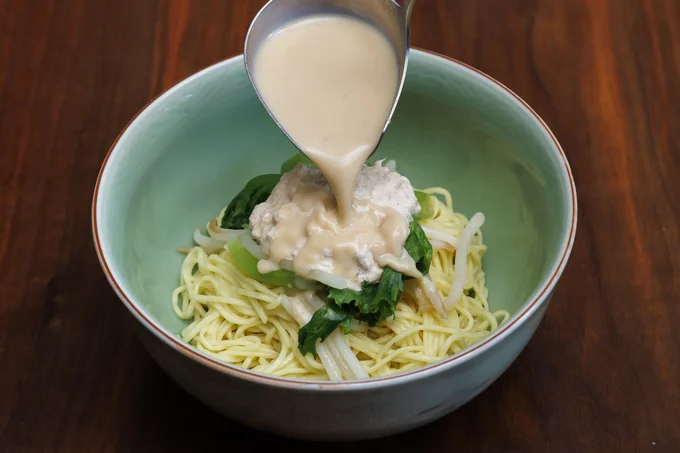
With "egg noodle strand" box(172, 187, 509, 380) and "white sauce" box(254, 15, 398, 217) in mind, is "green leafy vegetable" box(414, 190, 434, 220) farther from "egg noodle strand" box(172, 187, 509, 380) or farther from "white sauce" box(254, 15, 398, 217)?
"white sauce" box(254, 15, 398, 217)

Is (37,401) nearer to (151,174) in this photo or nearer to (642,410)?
(151,174)

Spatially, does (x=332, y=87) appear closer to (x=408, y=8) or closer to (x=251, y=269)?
(x=408, y=8)

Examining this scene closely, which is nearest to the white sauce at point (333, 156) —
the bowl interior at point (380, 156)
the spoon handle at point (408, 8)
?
the spoon handle at point (408, 8)

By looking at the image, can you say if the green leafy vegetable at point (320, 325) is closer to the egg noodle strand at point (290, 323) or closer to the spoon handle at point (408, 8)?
the egg noodle strand at point (290, 323)

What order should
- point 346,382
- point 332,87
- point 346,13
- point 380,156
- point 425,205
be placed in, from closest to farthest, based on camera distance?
point 346,382 < point 332,87 < point 346,13 < point 425,205 < point 380,156

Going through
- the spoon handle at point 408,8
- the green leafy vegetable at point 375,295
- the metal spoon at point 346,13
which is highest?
the spoon handle at point 408,8

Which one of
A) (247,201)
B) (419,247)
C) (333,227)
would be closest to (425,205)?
(419,247)
